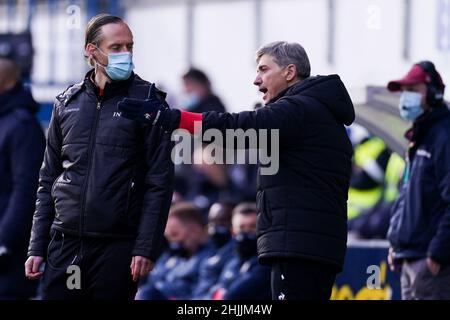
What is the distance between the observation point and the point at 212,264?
12914 mm

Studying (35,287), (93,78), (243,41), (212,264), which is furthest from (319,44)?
(93,78)

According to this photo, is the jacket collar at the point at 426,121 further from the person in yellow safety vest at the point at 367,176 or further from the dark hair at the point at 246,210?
the person in yellow safety vest at the point at 367,176

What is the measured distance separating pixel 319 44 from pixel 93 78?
818 centimetres

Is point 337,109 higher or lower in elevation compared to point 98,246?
higher

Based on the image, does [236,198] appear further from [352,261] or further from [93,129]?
[93,129]

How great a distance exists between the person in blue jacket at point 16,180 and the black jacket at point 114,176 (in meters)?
2.28

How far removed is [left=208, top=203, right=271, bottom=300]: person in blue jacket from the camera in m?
11.1

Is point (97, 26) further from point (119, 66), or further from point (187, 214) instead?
point (187, 214)

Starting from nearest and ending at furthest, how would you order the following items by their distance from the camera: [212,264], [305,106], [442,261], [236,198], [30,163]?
[305,106] → [442,261] → [30,163] → [212,264] → [236,198]

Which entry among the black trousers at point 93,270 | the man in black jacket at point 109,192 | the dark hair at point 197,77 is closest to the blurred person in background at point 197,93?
the dark hair at point 197,77

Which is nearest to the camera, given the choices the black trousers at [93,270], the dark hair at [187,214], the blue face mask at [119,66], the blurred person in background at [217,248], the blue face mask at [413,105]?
the black trousers at [93,270]

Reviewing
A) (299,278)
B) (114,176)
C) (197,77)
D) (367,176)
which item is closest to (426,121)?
(299,278)

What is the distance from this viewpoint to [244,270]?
38.2 feet

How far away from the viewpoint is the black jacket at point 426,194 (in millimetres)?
10016
